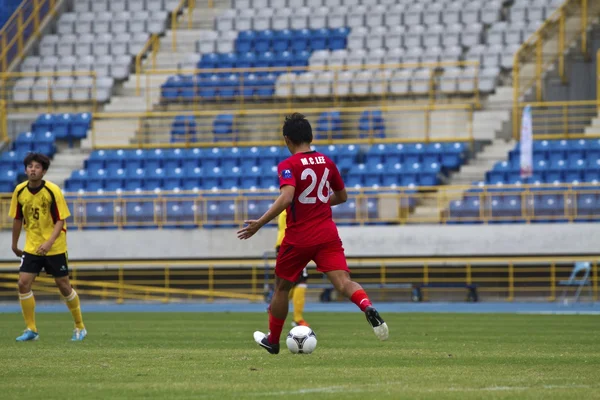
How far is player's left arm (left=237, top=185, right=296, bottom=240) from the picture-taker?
9.06 meters

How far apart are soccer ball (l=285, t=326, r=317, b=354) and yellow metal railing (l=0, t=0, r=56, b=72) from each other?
2848cm

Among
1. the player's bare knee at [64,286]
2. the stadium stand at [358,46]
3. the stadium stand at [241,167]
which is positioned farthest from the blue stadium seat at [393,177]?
the player's bare knee at [64,286]

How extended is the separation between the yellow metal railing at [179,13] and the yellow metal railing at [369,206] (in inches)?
378

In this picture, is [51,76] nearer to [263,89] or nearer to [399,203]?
[263,89]

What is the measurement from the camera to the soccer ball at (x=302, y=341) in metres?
10.0

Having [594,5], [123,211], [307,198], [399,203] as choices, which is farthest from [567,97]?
[307,198]

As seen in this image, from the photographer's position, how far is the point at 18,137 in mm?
33906

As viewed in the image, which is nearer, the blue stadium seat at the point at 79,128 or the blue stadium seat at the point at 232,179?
the blue stadium seat at the point at 232,179

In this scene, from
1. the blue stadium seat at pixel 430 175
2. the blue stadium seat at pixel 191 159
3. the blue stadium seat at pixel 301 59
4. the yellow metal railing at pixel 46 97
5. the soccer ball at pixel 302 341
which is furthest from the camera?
the yellow metal railing at pixel 46 97

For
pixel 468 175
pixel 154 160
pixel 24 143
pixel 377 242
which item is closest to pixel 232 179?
pixel 154 160

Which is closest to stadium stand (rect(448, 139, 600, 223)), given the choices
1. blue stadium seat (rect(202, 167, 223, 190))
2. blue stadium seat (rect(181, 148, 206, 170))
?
blue stadium seat (rect(202, 167, 223, 190))

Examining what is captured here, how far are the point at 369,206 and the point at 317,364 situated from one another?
18615mm

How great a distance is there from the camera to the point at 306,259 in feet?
31.7

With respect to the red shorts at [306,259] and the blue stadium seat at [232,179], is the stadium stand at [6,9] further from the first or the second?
the red shorts at [306,259]
